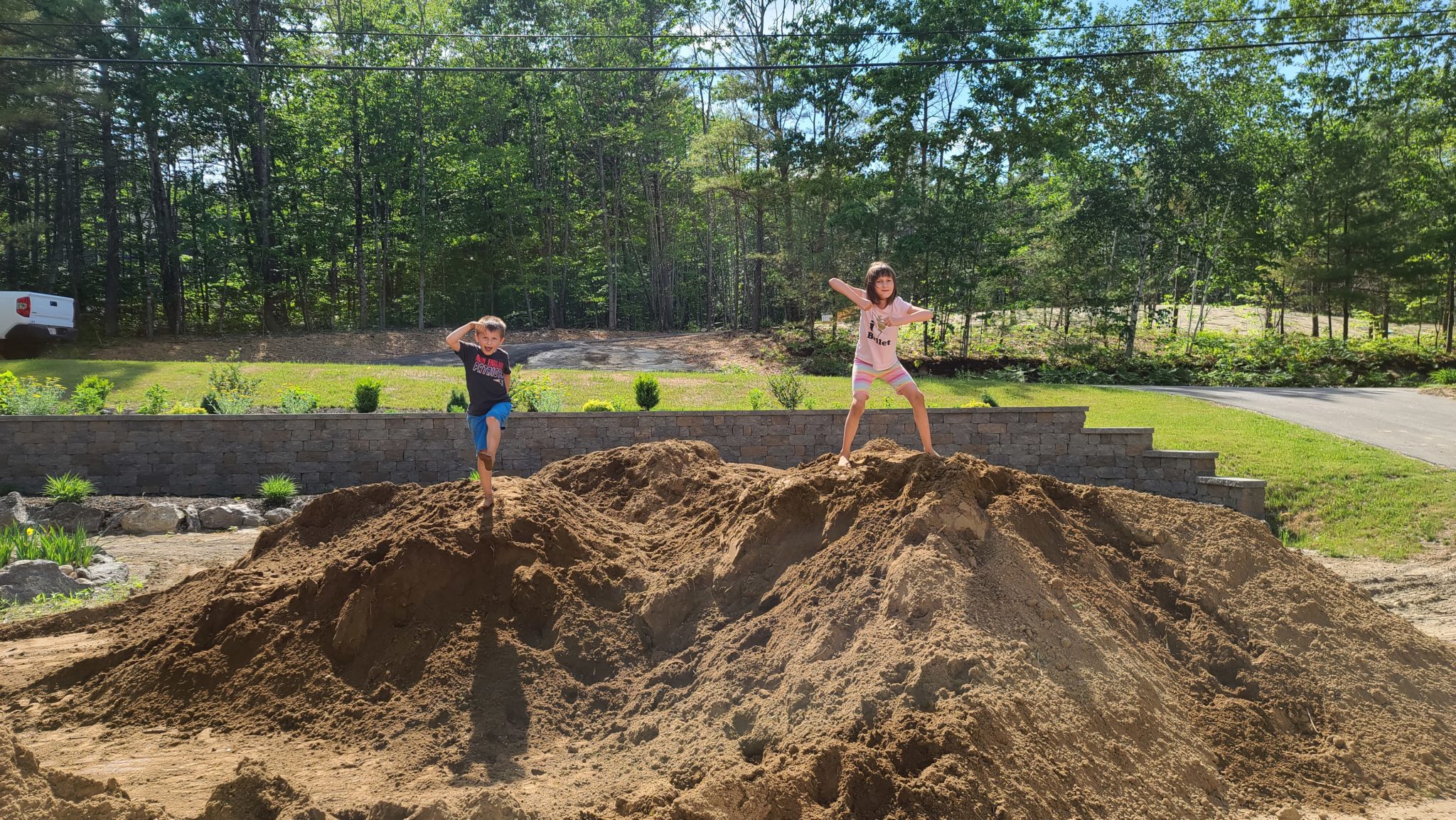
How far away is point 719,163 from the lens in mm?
24719

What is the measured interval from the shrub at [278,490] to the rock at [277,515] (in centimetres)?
19

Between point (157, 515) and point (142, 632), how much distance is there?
529 centimetres

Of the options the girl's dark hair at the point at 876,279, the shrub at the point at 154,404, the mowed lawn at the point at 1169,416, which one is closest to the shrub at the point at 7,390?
the mowed lawn at the point at 1169,416

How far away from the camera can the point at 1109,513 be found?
5.42 m

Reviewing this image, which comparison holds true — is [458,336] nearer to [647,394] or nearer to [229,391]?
[647,394]

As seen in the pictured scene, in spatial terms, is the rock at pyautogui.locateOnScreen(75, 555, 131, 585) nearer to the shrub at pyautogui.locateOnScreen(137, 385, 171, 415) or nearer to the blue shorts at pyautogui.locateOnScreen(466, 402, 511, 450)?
the blue shorts at pyautogui.locateOnScreen(466, 402, 511, 450)

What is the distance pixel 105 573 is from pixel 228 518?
253 cm

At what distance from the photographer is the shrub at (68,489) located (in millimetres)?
9812

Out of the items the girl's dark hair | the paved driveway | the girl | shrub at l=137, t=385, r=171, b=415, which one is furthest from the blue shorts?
the paved driveway

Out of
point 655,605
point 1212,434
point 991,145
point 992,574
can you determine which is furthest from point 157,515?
point 991,145

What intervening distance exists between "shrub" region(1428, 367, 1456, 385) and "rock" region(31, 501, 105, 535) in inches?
971

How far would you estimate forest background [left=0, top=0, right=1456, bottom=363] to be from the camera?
2061cm

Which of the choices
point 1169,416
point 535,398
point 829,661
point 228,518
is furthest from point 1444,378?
point 228,518

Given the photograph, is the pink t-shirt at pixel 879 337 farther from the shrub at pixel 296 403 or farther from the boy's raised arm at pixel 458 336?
the shrub at pixel 296 403
